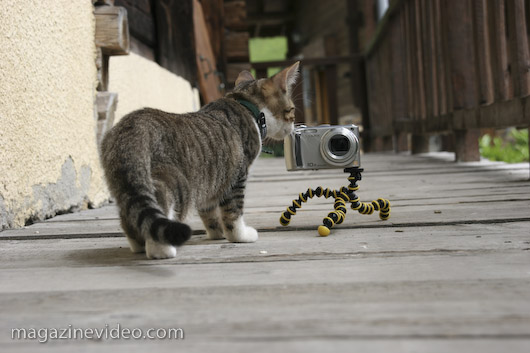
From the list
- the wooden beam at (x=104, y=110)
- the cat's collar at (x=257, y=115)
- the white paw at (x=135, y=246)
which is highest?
the wooden beam at (x=104, y=110)

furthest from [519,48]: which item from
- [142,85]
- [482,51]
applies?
[142,85]

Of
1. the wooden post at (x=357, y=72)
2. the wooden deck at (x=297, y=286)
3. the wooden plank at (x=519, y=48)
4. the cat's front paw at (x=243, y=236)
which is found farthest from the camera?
the wooden post at (x=357, y=72)

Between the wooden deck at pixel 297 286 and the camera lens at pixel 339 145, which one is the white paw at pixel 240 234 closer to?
the wooden deck at pixel 297 286

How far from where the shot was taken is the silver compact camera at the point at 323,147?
1622 millimetres

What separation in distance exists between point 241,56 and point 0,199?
5258 mm

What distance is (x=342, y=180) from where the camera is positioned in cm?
314

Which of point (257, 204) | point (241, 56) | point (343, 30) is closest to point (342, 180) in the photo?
point (257, 204)

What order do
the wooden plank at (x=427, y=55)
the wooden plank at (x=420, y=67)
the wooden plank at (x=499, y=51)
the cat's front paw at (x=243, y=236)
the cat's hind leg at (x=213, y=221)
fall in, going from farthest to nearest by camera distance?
the wooden plank at (x=420, y=67)
the wooden plank at (x=427, y=55)
the wooden plank at (x=499, y=51)
the cat's hind leg at (x=213, y=221)
the cat's front paw at (x=243, y=236)

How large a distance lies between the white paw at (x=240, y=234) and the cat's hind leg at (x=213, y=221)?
0.31 feet

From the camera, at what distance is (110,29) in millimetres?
2449

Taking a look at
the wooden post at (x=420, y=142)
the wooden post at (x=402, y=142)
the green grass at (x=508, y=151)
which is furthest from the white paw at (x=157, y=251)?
the wooden post at (x=402, y=142)

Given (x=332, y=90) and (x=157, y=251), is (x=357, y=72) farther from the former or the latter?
(x=157, y=251)

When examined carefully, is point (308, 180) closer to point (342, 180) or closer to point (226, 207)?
point (342, 180)

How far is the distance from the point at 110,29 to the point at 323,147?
1341 millimetres
